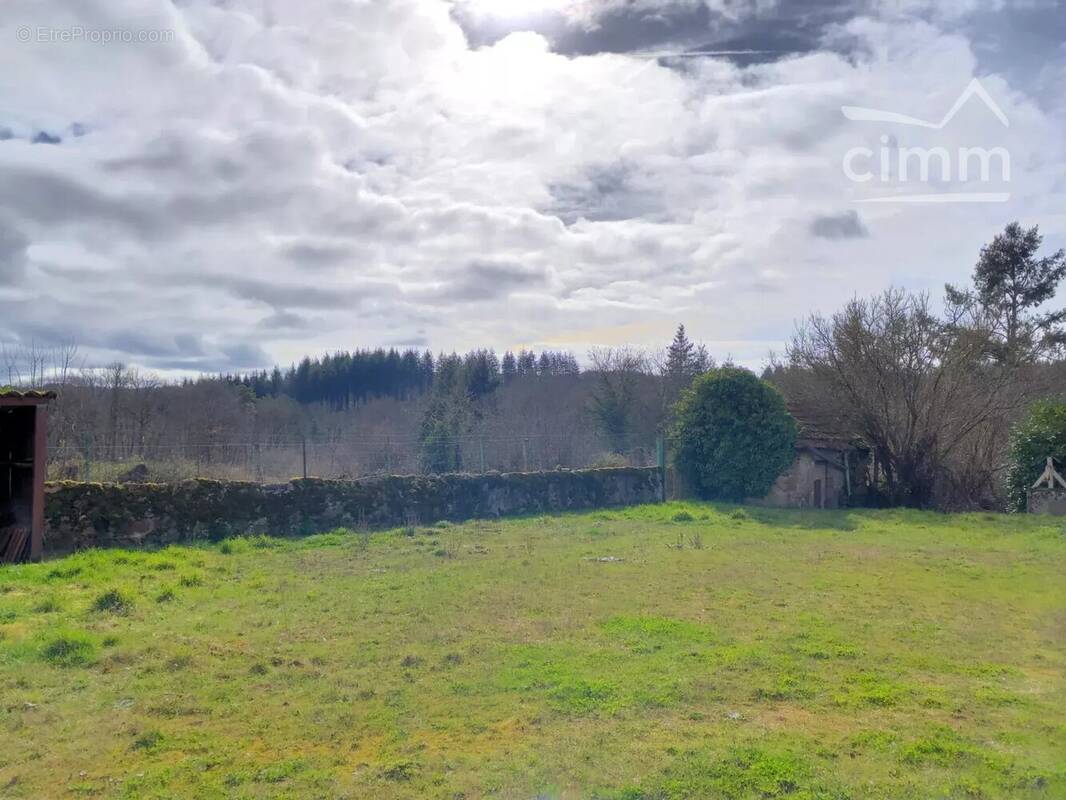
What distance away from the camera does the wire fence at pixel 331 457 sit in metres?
18.2

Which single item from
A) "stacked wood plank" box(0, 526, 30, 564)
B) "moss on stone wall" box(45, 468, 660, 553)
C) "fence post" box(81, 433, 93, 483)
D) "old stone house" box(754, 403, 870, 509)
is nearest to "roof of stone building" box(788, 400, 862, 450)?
"old stone house" box(754, 403, 870, 509)

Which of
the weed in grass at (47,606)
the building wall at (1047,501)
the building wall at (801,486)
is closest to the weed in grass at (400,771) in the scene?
the weed in grass at (47,606)

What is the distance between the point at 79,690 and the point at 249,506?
10168 millimetres

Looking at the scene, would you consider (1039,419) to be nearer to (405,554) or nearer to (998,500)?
(998,500)

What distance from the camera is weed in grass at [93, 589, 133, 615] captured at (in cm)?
894

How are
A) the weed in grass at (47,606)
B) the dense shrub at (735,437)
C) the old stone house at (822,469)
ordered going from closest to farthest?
the weed in grass at (47,606), the dense shrub at (735,437), the old stone house at (822,469)

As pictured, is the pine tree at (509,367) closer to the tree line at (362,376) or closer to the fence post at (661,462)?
the tree line at (362,376)

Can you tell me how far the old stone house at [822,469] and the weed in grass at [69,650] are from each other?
20.8m

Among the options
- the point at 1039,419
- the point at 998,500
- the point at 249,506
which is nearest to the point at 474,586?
the point at 249,506

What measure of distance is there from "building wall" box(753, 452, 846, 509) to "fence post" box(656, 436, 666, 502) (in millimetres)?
2966

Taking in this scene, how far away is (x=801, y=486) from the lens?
25406 mm

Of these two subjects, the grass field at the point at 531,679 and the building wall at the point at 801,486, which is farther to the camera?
the building wall at the point at 801,486

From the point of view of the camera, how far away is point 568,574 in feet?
37.2

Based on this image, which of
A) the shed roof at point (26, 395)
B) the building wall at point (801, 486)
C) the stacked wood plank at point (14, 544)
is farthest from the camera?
the building wall at point (801, 486)
